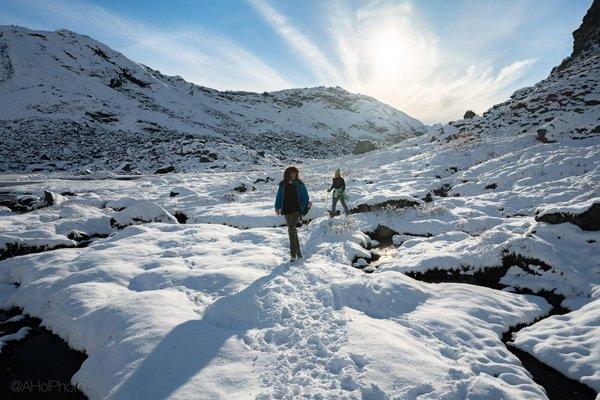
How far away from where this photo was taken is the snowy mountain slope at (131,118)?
4153cm

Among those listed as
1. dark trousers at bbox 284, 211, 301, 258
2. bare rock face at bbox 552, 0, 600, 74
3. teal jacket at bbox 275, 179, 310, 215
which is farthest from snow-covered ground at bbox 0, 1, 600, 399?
bare rock face at bbox 552, 0, 600, 74

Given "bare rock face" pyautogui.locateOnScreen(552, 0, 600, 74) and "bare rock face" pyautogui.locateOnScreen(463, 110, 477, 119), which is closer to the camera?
"bare rock face" pyautogui.locateOnScreen(552, 0, 600, 74)

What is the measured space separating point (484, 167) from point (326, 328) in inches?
717

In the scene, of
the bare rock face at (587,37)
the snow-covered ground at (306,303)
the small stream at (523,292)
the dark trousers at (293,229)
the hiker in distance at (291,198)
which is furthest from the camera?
the bare rock face at (587,37)

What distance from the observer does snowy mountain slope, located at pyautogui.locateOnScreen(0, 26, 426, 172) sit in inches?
1635

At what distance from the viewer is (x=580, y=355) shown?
465cm

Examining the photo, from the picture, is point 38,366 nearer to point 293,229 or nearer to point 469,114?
point 293,229

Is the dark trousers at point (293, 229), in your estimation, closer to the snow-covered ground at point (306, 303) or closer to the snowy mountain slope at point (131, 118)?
the snow-covered ground at point (306, 303)

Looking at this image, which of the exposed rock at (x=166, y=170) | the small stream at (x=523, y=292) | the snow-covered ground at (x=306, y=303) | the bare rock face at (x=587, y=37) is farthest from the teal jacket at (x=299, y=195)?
the bare rock face at (x=587, y=37)

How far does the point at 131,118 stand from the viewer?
60.8 m

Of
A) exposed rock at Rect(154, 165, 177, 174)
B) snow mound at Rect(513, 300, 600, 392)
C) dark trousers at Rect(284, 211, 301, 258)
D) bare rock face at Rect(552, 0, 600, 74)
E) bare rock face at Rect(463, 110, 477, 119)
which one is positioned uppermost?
bare rock face at Rect(552, 0, 600, 74)

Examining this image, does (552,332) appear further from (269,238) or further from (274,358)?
(269,238)

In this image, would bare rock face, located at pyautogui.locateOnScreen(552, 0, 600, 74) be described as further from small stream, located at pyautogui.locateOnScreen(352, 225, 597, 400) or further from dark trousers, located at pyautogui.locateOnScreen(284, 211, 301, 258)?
dark trousers, located at pyautogui.locateOnScreen(284, 211, 301, 258)

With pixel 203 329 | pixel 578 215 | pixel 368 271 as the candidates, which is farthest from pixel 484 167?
pixel 203 329
